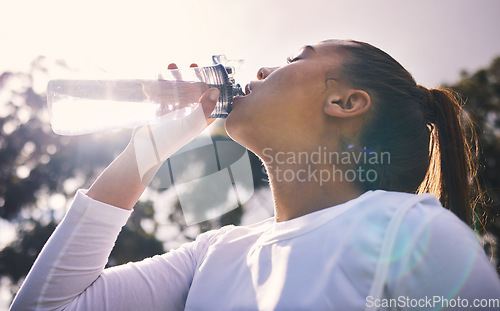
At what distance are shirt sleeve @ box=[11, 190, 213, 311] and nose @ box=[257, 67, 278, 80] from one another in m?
1.02

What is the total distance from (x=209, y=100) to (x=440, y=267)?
133 centimetres

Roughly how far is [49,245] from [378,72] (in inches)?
72.3

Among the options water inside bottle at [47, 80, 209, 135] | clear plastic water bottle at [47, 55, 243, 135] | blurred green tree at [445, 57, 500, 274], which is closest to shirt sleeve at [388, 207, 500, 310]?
clear plastic water bottle at [47, 55, 243, 135]

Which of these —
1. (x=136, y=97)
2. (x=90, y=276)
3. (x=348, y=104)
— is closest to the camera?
(x=90, y=276)

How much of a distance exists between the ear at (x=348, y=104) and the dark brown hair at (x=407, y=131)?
65 millimetres

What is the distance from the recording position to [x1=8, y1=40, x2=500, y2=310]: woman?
1.21 m

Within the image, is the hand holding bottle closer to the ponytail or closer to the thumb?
the thumb

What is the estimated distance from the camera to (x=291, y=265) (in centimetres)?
127

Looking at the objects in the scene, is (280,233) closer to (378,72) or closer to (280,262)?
(280,262)

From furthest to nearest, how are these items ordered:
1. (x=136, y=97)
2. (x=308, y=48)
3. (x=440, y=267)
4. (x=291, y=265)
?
(x=136, y=97)
(x=308, y=48)
(x=291, y=265)
(x=440, y=267)

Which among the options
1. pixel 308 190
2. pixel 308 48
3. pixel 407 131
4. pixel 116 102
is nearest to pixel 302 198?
pixel 308 190

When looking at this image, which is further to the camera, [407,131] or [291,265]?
[407,131]

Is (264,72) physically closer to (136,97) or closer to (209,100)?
(209,100)

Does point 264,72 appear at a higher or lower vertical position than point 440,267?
higher
